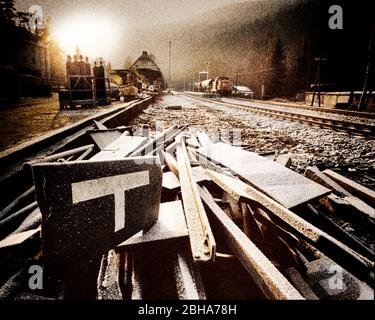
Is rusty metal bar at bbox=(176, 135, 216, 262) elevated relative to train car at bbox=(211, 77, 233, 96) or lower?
lower

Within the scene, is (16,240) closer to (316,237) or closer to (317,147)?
(316,237)

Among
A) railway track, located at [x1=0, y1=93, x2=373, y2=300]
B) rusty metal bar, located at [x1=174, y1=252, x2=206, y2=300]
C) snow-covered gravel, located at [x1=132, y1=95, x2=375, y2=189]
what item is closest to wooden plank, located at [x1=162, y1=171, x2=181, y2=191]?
railway track, located at [x1=0, y1=93, x2=373, y2=300]

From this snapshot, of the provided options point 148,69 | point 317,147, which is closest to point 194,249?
point 317,147

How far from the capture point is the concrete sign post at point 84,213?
1375mm

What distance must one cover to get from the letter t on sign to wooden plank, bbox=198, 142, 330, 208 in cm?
127

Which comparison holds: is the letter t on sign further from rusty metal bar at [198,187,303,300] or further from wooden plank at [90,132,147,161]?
wooden plank at [90,132,147,161]

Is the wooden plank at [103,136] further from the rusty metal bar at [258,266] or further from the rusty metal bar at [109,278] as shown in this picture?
the rusty metal bar at [258,266]

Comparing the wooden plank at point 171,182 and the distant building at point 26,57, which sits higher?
the distant building at point 26,57

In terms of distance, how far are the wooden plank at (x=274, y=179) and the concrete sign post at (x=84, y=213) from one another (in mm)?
1307

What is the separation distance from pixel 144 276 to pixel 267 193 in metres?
1.36

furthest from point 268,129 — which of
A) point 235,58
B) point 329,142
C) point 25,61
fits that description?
point 235,58

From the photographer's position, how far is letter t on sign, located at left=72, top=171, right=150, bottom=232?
1468 millimetres

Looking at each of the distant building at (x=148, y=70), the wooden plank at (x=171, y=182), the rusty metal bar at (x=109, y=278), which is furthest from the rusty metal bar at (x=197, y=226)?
the distant building at (x=148, y=70)

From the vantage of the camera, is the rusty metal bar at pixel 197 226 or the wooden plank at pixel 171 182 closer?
the rusty metal bar at pixel 197 226
